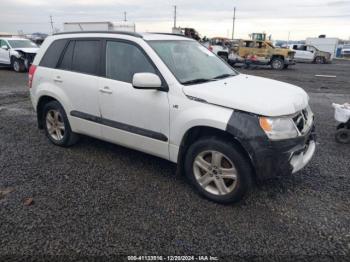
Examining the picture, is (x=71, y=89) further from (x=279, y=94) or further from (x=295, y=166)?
(x=295, y=166)

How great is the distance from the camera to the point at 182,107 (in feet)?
10.9

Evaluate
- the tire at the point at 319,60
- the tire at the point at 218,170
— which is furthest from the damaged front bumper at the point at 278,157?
the tire at the point at 319,60

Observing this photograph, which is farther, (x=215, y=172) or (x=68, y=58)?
(x=68, y=58)

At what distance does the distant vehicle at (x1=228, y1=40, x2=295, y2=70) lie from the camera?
20438 mm

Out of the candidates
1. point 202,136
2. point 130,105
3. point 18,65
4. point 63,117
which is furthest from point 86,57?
point 18,65

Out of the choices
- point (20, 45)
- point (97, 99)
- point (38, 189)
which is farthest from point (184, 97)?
point (20, 45)

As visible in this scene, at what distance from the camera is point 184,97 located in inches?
130

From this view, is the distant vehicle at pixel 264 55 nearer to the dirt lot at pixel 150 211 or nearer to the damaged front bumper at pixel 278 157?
the dirt lot at pixel 150 211

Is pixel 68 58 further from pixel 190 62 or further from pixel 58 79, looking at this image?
pixel 190 62

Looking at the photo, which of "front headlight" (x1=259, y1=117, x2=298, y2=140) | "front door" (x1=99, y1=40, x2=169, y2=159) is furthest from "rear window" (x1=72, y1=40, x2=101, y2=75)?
"front headlight" (x1=259, y1=117, x2=298, y2=140)

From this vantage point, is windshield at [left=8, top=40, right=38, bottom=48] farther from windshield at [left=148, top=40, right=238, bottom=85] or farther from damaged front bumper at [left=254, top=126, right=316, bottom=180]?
damaged front bumper at [left=254, top=126, right=316, bottom=180]

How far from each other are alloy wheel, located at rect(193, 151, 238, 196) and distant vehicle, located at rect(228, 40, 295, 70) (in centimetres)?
1853

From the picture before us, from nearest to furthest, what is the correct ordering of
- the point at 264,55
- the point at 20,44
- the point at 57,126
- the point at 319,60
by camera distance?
the point at 57,126 → the point at 20,44 → the point at 264,55 → the point at 319,60

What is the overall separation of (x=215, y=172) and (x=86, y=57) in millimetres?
2505
